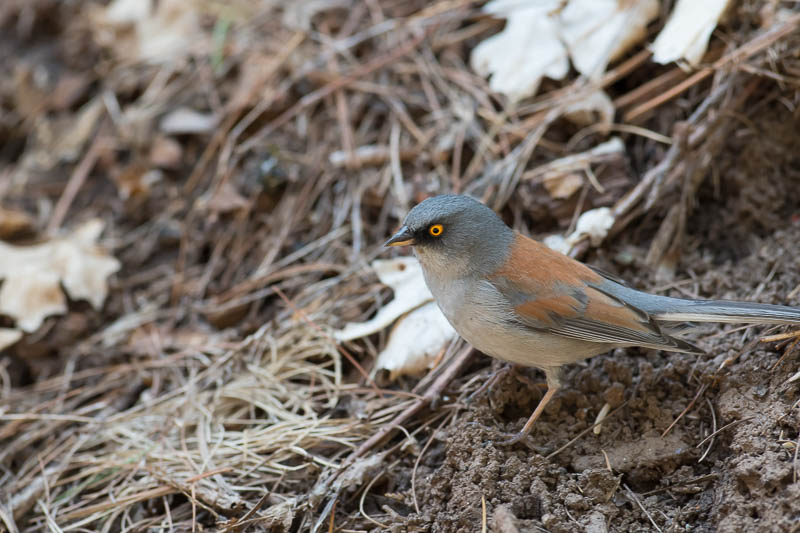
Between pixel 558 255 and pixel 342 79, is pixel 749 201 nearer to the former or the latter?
pixel 558 255

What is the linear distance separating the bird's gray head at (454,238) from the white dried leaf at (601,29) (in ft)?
5.03

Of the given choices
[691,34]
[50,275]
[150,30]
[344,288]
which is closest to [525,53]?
[691,34]

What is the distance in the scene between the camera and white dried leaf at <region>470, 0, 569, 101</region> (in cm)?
461

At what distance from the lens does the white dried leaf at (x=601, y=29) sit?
4445 mm

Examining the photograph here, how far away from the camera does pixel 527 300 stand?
3432 millimetres

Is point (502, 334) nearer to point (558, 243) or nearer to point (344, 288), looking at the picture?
point (558, 243)

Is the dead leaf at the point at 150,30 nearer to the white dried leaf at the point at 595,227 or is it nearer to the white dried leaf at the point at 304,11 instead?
the white dried leaf at the point at 304,11

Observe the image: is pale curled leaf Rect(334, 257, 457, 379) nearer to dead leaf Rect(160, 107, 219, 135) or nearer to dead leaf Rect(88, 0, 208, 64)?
dead leaf Rect(160, 107, 219, 135)

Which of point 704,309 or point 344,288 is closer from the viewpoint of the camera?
point 704,309

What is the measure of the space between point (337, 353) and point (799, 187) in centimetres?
274

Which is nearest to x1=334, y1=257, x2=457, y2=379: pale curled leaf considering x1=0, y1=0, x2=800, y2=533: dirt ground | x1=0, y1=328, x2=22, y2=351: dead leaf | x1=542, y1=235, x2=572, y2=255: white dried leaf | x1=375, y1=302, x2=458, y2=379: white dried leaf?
x1=375, y1=302, x2=458, y2=379: white dried leaf

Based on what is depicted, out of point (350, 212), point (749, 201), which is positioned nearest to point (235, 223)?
point (350, 212)

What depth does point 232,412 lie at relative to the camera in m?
3.98

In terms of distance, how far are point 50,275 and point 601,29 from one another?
3.99 metres
